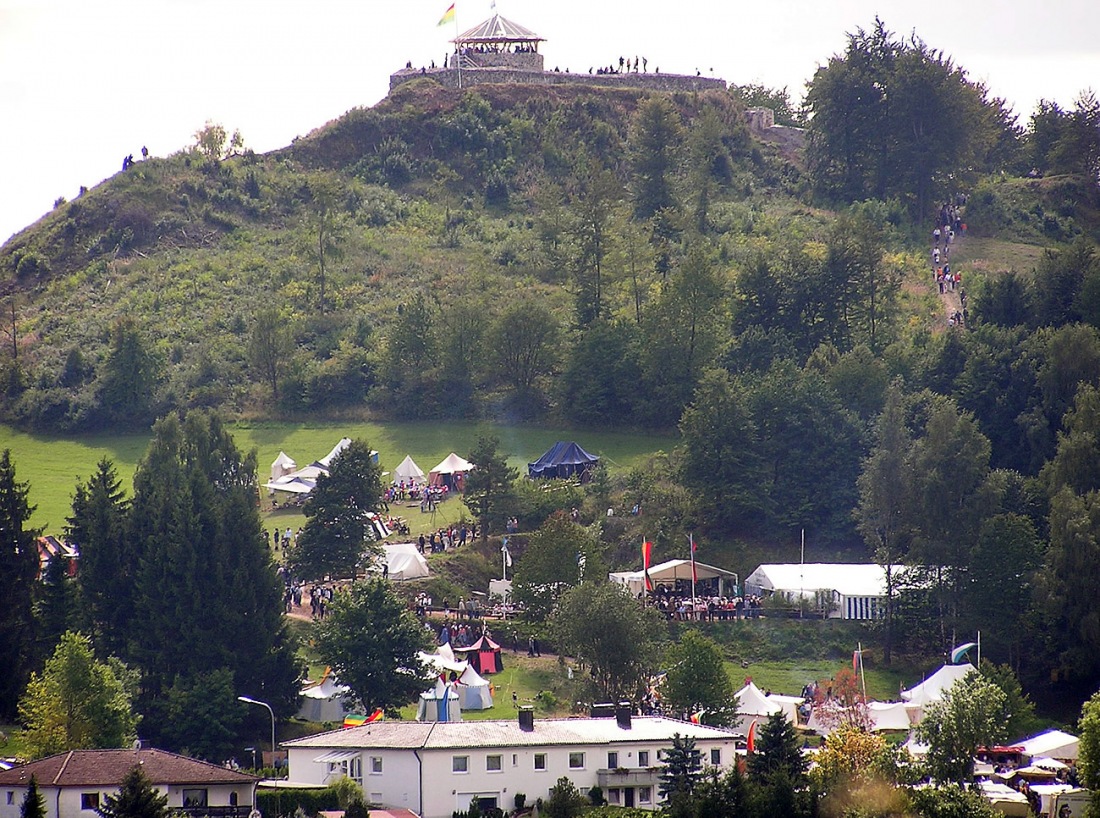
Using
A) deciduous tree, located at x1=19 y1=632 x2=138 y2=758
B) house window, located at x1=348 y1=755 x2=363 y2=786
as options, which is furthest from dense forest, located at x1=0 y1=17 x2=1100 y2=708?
deciduous tree, located at x1=19 y1=632 x2=138 y2=758

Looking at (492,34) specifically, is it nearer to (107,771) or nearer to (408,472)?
(408,472)

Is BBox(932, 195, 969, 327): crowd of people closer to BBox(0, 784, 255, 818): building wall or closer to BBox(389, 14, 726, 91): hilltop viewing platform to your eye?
BBox(389, 14, 726, 91): hilltop viewing platform

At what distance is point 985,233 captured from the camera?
11162cm

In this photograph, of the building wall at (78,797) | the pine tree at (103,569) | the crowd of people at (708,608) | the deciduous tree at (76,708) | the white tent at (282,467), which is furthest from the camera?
the white tent at (282,467)

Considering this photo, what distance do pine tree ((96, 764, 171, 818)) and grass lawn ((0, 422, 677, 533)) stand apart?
31841mm

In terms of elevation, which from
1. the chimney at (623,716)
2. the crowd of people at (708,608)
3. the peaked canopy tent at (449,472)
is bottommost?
the chimney at (623,716)

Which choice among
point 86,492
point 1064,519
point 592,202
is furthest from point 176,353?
point 1064,519

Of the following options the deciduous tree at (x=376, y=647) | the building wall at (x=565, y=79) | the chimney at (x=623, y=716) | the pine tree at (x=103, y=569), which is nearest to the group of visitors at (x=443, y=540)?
the deciduous tree at (x=376, y=647)

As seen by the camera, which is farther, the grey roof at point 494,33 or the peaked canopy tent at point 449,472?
the grey roof at point 494,33

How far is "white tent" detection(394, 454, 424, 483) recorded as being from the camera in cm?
8388

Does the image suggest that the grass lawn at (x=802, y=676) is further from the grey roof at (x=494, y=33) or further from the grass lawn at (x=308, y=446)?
the grey roof at (x=494, y=33)

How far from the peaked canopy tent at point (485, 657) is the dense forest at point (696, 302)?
1306 cm

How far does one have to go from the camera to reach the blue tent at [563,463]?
82125mm

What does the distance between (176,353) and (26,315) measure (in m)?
12.9
